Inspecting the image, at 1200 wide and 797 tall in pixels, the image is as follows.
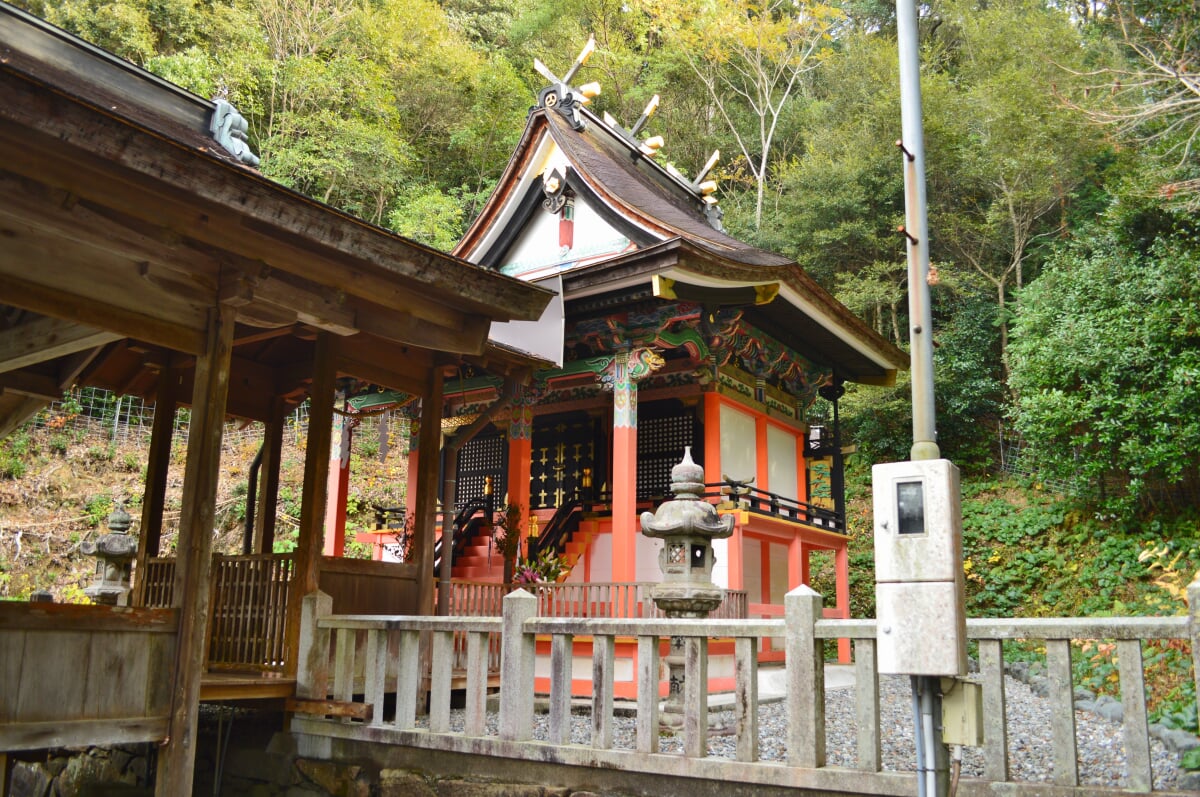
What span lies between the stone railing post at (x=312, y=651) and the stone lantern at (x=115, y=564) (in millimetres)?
3144

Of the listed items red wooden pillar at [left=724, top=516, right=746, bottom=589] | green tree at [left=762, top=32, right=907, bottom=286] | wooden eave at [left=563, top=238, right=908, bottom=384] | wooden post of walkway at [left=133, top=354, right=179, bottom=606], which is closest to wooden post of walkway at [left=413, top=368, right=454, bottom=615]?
wooden post of walkway at [left=133, top=354, right=179, bottom=606]

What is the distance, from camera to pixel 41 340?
6.83m

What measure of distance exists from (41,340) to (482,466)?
29.4 feet

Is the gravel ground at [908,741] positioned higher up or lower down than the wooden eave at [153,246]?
lower down

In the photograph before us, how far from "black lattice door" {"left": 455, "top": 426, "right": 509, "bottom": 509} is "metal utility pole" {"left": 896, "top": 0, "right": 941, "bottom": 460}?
440 inches

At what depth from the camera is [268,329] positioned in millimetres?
8359

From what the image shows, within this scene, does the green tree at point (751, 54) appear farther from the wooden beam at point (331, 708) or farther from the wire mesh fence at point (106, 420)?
the wooden beam at point (331, 708)

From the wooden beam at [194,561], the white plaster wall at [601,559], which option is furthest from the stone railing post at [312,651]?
the white plaster wall at [601,559]

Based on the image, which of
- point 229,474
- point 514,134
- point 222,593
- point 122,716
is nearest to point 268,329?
point 222,593

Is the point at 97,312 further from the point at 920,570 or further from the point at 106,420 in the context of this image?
the point at 106,420

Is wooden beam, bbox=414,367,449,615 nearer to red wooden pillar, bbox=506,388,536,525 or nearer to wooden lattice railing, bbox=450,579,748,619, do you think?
wooden lattice railing, bbox=450,579,748,619

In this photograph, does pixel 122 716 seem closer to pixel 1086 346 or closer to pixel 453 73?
pixel 1086 346

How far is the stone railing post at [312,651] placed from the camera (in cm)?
751

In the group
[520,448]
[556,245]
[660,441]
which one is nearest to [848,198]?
[556,245]
